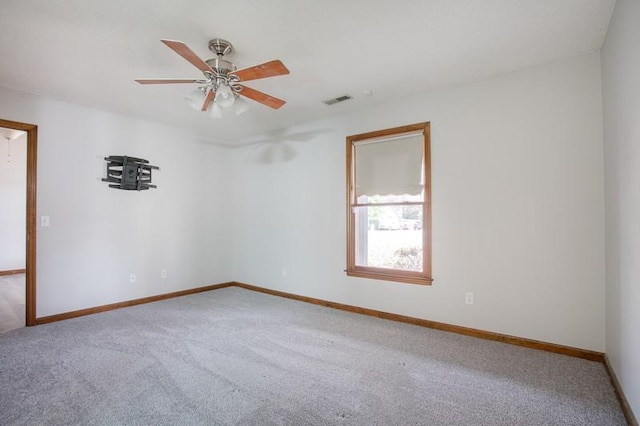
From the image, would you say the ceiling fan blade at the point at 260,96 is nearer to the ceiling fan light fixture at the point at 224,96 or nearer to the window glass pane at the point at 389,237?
the ceiling fan light fixture at the point at 224,96

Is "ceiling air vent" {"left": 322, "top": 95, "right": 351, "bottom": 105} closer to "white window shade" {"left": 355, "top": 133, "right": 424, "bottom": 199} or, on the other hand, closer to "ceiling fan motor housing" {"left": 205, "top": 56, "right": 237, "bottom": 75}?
"white window shade" {"left": 355, "top": 133, "right": 424, "bottom": 199}

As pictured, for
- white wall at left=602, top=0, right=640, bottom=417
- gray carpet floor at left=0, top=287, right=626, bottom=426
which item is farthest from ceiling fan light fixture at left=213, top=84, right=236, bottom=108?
white wall at left=602, top=0, right=640, bottom=417

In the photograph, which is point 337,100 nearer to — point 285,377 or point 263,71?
point 263,71

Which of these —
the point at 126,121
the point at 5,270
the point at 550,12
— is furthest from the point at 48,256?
the point at 550,12

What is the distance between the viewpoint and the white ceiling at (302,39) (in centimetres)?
205

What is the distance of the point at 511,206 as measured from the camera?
2.96 m

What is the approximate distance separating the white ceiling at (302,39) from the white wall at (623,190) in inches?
14.2

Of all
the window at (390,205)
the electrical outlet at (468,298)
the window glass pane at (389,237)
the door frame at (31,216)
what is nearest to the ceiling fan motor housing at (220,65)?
the window at (390,205)

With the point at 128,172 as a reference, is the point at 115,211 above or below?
below

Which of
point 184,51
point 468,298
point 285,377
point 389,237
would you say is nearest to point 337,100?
point 389,237

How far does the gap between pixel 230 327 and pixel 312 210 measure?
6.24ft

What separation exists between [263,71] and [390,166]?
2074mm

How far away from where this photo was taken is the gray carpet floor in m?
1.89

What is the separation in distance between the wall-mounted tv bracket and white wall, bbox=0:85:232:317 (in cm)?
10
